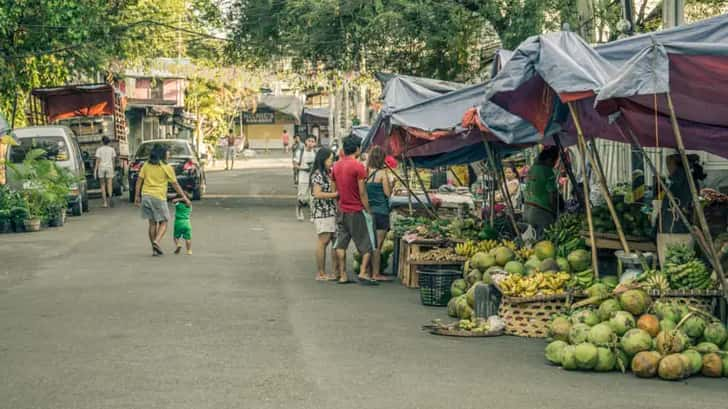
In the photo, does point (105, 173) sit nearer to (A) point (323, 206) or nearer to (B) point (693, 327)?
(A) point (323, 206)

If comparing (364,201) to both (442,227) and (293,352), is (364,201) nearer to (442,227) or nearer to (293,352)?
(442,227)

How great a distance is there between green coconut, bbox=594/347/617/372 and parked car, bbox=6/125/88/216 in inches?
746

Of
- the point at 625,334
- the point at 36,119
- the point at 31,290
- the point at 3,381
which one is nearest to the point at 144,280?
the point at 31,290

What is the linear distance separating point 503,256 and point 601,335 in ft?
10.3

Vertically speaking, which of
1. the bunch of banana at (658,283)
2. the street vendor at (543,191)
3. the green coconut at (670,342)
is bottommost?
the green coconut at (670,342)

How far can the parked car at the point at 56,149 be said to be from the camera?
85.8ft

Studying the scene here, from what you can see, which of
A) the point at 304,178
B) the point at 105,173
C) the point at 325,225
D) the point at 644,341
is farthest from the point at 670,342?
the point at 105,173

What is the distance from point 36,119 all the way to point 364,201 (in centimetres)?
2183

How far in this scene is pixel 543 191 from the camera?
14320mm

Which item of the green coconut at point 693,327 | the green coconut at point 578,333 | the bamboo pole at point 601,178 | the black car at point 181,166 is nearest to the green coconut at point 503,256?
the bamboo pole at point 601,178

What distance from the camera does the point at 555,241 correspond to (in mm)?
12516

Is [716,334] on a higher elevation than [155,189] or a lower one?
lower

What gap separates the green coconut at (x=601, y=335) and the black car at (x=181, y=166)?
74.8 feet

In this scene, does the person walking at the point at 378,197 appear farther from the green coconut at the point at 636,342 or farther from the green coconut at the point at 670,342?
the green coconut at the point at 670,342
